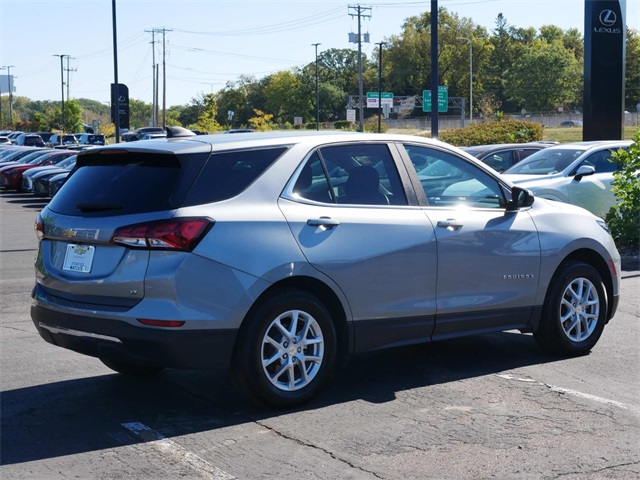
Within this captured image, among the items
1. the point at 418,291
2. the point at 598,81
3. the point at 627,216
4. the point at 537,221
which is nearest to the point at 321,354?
the point at 418,291

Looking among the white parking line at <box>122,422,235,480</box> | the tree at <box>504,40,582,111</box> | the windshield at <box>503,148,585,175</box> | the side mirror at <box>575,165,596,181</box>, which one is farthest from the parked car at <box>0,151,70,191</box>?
the tree at <box>504,40,582,111</box>

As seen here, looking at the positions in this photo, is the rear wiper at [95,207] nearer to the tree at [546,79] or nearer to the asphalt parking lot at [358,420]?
the asphalt parking lot at [358,420]

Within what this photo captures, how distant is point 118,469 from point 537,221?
3916mm

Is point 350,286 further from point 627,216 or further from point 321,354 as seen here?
point 627,216

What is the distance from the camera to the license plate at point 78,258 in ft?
19.3

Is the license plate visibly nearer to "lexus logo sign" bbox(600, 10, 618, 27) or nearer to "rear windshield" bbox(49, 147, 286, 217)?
"rear windshield" bbox(49, 147, 286, 217)

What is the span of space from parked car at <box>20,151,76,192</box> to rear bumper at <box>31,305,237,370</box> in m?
24.6

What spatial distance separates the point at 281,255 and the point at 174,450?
4.51ft

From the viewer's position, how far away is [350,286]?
6215mm

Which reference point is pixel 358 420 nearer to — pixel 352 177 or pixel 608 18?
pixel 352 177

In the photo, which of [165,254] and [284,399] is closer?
[165,254]

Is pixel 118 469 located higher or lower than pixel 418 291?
lower

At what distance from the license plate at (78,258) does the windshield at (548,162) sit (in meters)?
11.5

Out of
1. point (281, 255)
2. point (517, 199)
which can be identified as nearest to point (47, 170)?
point (517, 199)
